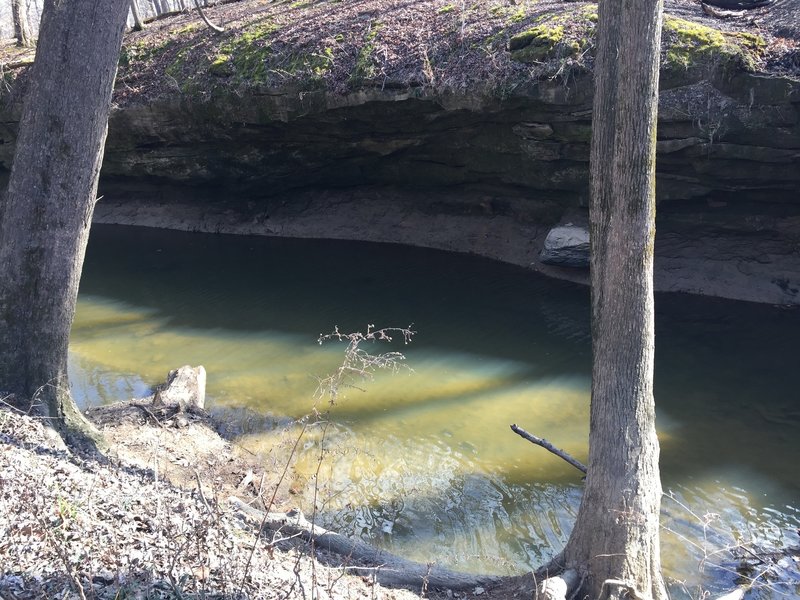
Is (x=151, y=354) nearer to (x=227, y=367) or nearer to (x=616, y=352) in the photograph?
(x=227, y=367)

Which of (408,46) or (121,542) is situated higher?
(408,46)

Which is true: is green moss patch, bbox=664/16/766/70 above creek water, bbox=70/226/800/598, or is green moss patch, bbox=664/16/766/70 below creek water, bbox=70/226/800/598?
above

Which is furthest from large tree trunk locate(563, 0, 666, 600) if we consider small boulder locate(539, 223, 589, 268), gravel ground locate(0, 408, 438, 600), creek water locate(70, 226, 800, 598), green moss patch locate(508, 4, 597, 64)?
small boulder locate(539, 223, 589, 268)

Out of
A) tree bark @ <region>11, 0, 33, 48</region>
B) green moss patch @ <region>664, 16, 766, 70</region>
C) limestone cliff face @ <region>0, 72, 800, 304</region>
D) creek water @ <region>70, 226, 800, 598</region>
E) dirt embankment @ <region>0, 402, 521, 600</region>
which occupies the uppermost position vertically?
tree bark @ <region>11, 0, 33, 48</region>

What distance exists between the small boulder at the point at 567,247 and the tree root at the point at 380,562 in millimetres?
7587

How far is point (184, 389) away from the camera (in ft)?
24.1

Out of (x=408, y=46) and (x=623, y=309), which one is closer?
(x=623, y=309)

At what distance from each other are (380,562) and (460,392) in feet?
11.0

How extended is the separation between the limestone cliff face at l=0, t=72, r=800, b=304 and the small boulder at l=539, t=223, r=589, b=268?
364 mm

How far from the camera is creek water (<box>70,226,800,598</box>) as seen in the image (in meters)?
5.52

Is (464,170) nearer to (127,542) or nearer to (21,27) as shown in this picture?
(127,542)

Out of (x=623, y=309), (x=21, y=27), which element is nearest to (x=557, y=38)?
(x=623, y=309)

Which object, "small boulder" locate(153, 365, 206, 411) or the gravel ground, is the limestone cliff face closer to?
"small boulder" locate(153, 365, 206, 411)

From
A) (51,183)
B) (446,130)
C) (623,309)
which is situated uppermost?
(446,130)
